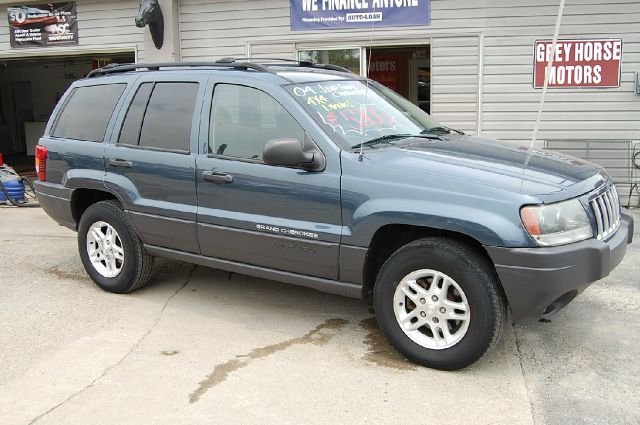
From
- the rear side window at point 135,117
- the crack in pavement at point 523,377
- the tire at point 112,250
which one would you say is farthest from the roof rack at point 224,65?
the crack in pavement at point 523,377

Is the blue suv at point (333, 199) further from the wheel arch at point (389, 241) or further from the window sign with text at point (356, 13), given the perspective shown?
the window sign with text at point (356, 13)

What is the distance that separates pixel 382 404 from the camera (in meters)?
3.44

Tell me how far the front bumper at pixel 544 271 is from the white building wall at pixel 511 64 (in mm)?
6332

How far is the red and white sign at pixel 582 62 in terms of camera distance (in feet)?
29.9

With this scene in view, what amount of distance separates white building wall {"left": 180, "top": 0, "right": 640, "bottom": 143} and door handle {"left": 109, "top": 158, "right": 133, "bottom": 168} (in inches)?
229

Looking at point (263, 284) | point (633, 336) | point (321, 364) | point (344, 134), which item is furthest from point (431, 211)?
point (263, 284)

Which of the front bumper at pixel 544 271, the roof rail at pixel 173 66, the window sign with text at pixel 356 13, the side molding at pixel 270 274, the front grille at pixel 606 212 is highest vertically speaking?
the window sign with text at pixel 356 13

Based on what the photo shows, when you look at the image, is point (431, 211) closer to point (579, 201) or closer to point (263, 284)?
point (579, 201)

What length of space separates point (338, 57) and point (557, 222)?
7.32 meters

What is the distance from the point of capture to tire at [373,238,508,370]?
11.8 feet

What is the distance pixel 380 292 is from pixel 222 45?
784 cm

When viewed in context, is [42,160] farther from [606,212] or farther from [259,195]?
[606,212]

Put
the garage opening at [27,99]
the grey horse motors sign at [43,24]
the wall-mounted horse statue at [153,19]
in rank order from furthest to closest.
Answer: the garage opening at [27,99] → the grey horse motors sign at [43,24] → the wall-mounted horse statue at [153,19]

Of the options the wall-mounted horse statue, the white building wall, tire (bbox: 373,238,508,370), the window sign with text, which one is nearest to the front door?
tire (bbox: 373,238,508,370)
